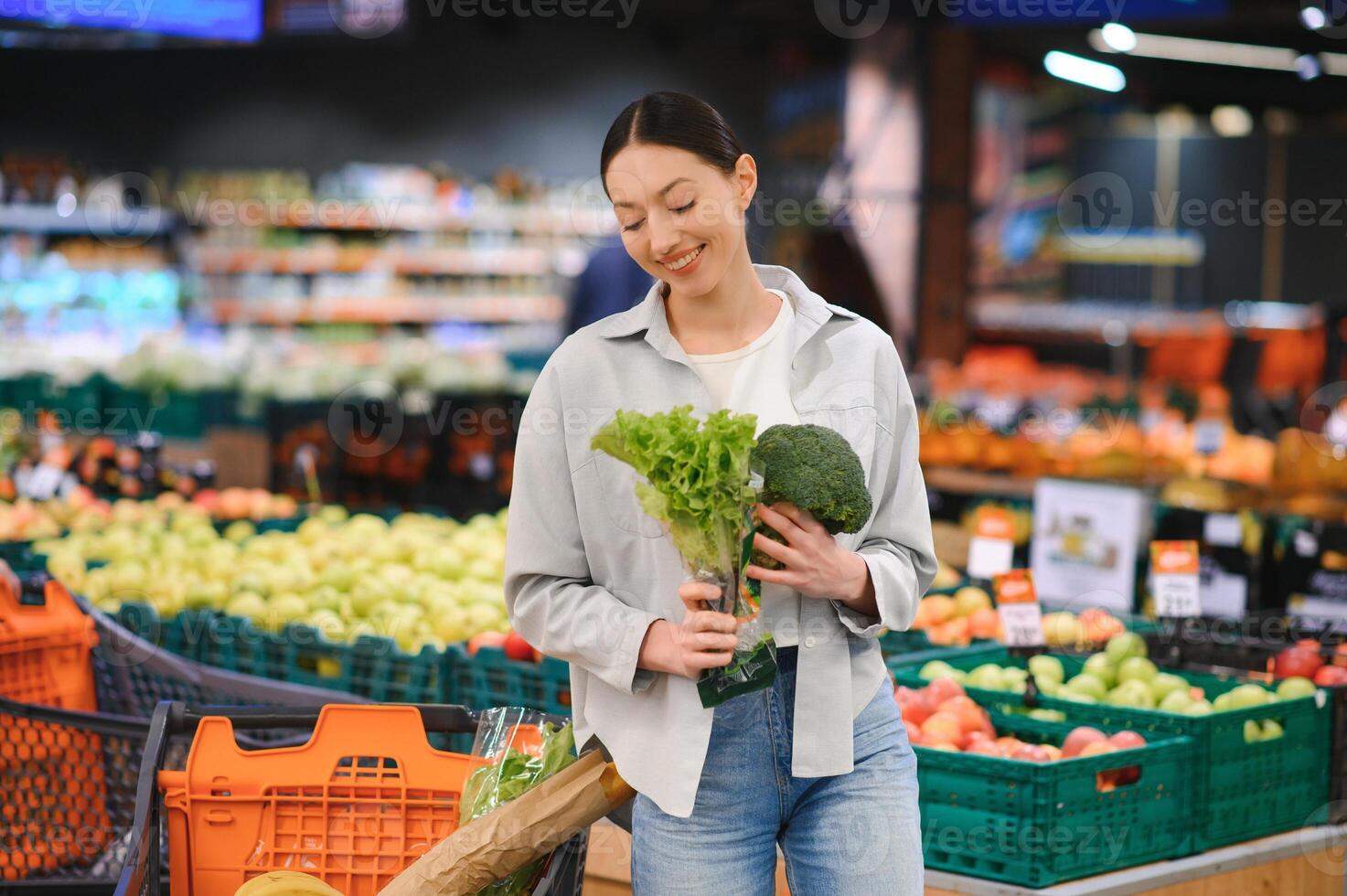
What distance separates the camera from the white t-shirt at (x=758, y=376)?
1.77 m

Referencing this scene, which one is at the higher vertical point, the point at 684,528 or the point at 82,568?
the point at 684,528

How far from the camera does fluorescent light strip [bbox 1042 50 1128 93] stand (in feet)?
20.9

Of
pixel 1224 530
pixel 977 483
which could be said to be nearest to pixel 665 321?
pixel 1224 530

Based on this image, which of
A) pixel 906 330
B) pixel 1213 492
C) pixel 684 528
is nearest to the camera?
pixel 684 528

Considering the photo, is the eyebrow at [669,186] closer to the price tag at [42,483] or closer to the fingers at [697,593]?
the fingers at [697,593]

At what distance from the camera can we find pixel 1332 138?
12.0 metres

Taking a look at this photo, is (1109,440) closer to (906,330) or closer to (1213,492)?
(1213,492)

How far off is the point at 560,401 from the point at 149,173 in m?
12.1

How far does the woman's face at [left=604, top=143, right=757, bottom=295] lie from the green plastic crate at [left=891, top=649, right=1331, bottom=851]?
146 cm

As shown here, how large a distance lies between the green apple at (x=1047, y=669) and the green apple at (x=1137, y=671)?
0.42 feet

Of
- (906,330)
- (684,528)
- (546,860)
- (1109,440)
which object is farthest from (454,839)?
(906,330)

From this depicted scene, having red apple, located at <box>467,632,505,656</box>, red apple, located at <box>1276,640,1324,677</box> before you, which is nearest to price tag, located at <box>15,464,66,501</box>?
red apple, located at <box>467,632,505,656</box>

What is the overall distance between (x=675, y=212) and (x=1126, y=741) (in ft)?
4.96

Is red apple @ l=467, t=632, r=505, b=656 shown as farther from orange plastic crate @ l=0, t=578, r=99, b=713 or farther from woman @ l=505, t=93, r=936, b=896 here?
woman @ l=505, t=93, r=936, b=896
